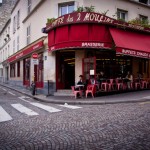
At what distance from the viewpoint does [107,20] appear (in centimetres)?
1502

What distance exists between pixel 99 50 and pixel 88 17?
2.55 meters

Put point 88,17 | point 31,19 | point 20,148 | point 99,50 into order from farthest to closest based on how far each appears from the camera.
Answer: point 31,19 < point 99,50 < point 88,17 < point 20,148

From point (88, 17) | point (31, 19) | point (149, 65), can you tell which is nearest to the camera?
point (88, 17)

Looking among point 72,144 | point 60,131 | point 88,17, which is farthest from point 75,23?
point 72,144

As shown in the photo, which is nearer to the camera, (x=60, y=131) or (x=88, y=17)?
(x=60, y=131)

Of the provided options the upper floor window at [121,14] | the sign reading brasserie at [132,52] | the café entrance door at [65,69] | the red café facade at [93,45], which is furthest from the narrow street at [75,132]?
the upper floor window at [121,14]

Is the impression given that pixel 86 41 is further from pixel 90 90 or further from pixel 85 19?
pixel 90 90

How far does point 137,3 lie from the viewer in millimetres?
19344

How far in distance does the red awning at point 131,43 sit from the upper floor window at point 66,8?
11.7 ft

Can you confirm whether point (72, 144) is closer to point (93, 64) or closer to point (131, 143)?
point (131, 143)

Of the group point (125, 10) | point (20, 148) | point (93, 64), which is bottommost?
point (20, 148)

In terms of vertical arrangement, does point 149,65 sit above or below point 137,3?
below

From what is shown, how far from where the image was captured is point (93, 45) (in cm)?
1466

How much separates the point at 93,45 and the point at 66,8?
4.31 m
